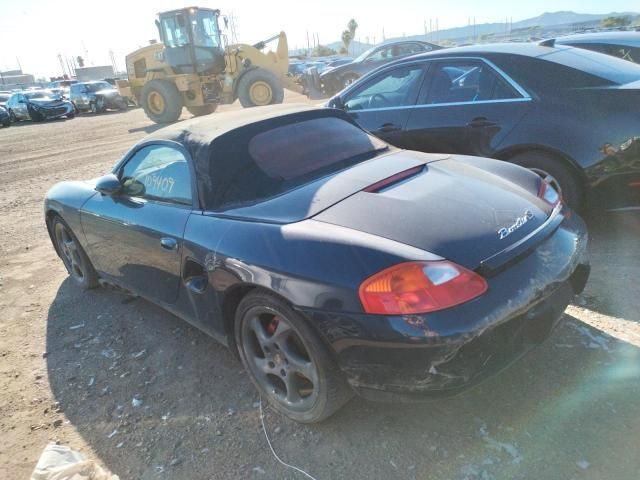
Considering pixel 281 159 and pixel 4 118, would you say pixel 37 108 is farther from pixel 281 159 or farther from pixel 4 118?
pixel 281 159

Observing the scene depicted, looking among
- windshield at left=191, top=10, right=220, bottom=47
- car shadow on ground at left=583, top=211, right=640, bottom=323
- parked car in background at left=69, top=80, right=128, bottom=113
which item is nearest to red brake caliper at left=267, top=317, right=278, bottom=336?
car shadow on ground at left=583, top=211, right=640, bottom=323

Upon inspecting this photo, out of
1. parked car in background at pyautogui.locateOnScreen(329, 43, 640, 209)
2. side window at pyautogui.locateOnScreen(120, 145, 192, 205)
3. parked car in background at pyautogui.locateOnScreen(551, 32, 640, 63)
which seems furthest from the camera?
parked car in background at pyautogui.locateOnScreen(551, 32, 640, 63)

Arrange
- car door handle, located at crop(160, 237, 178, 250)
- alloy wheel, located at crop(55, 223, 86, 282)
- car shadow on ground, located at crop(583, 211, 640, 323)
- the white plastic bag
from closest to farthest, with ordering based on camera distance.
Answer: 1. the white plastic bag
2. car door handle, located at crop(160, 237, 178, 250)
3. car shadow on ground, located at crop(583, 211, 640, 323)
4. alloy wheel, located at crop(55, 223, 86, 282)

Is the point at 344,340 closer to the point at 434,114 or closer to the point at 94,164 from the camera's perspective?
the point at 434,114

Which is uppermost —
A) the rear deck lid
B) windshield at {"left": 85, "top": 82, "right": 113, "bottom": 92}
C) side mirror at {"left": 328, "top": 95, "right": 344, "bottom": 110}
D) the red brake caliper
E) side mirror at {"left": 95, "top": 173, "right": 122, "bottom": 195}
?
windshield at {"left": 85, "top": 82, "right": 113, "bottom": 92}

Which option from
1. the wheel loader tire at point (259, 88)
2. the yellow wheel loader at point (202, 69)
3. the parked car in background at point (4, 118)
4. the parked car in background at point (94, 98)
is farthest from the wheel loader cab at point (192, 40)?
the parked car in background at point (94, 98)

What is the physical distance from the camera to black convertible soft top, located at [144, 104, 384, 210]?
2561 millimetres

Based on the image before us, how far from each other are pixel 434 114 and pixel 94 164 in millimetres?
8272

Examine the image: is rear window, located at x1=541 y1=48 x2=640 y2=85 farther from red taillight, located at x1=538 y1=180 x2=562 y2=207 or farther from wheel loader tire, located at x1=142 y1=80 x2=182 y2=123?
wheel loader tire, located at x1=142 y1=80 x2=182 y2=123

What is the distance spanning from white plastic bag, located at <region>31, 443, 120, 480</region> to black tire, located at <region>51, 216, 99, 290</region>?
6.47ft

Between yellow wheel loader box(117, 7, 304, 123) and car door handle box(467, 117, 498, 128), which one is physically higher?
yellow wheel loader box(117, 7, 304, 123)

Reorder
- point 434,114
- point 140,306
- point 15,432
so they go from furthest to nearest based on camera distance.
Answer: point 434,114, point 140,306, point 15,432

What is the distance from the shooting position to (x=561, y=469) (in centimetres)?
189

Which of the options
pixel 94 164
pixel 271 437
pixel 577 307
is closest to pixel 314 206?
pixel 271 437
